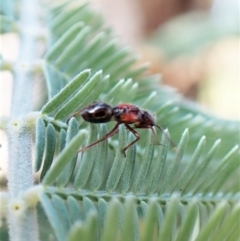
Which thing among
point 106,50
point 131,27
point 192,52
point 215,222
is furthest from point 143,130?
point 131,27

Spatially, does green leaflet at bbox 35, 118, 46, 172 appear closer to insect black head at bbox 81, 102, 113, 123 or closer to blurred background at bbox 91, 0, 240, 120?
insect black head at bbox 81, 102, 113, 123

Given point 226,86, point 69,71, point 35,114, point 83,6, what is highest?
point 226,86

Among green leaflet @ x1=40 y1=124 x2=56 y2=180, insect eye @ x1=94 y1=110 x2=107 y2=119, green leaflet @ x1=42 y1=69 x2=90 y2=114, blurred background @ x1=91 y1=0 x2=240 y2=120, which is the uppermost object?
blurred background @ x1=91 y1=0 x2=240 y2=120

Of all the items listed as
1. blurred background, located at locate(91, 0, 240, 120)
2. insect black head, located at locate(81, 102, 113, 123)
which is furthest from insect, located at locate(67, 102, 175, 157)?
blurred background, located at locate(91, 0, 240, 120)

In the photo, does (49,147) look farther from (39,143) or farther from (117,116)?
(117,116)

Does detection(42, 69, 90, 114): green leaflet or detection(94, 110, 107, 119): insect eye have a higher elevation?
detection(42, 69, 90, 114): green leaflet

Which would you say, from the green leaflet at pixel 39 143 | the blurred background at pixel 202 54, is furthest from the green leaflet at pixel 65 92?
the blurred background at pixel 202 54

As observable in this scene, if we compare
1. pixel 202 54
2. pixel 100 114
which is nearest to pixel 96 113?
pixel 100 114

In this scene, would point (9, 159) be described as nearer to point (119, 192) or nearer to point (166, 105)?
point (119, 192)

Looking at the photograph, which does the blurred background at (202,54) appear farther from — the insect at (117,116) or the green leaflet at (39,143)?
the green leaflet at (39,143)
